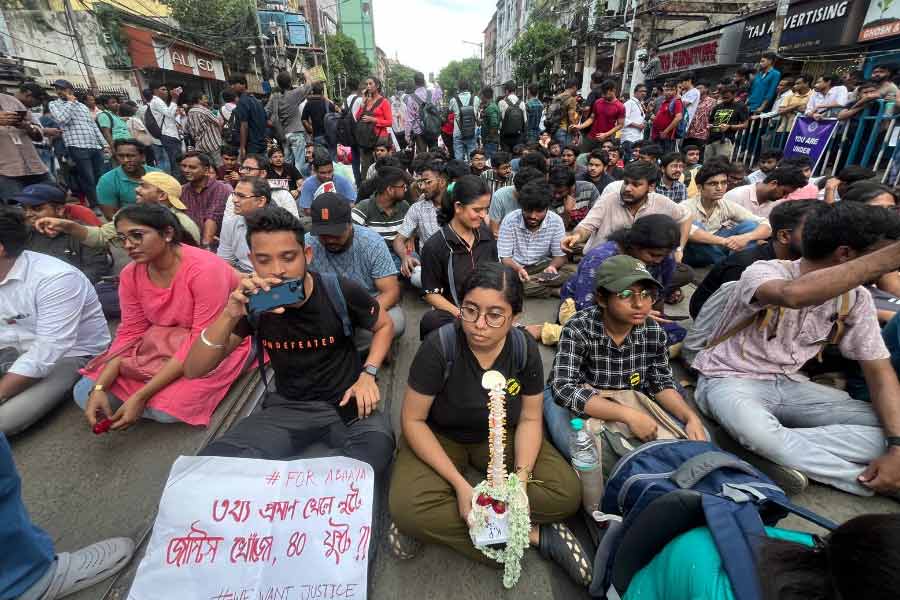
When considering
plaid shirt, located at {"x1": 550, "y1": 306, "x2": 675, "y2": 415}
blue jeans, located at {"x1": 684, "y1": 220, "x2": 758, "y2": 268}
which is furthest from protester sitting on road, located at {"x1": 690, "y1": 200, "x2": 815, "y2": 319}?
blue jeans, located at {"x1": 684, "y1": 220, "x2": 758, "y2": 268}

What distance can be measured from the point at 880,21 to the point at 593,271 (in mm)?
13710

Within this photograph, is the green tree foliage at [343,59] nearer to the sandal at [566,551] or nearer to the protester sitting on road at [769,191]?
the protester sitting on road at [769,191]

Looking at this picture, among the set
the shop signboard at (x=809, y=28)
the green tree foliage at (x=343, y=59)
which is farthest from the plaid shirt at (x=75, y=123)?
the green tree foliage at (x=343, y=59)

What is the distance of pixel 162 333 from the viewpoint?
2662 mm

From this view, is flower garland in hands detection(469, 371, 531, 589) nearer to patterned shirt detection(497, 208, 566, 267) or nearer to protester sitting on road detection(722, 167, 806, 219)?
patterned shirt detection(497, 208, 566, 267)

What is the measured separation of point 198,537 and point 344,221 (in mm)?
2093

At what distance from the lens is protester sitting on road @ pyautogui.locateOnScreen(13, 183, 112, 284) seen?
11.2ft

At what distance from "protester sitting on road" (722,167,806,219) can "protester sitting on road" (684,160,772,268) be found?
190 mm

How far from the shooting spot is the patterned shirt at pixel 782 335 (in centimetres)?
222

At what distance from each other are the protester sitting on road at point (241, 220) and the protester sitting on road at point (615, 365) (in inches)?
116

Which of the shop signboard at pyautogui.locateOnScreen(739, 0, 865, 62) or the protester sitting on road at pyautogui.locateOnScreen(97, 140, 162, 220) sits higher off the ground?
the shop signboard at pyautogui.locateOnScreen(739, 0, 865, 62)

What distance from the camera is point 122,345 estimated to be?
105 inches

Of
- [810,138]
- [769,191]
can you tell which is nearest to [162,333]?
[769,191]

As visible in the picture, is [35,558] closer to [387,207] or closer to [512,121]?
[387,207]
